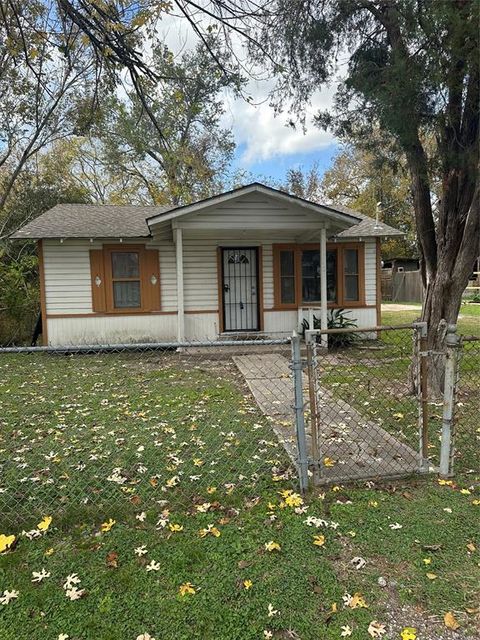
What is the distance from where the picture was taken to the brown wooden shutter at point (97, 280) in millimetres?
9672

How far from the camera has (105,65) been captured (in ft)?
12.5

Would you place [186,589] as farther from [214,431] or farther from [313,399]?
[214,431]

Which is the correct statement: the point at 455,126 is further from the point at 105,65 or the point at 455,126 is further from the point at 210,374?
the point at 210,374

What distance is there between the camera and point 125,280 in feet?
32.4

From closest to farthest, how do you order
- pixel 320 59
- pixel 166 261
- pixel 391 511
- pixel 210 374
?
pixel 391 511
pixel 320 59
pixel 210 374
pixel 166 261

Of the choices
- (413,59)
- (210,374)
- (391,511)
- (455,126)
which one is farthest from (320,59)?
(391,511)

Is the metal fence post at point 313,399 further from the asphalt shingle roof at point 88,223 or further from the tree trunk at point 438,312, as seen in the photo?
the asphalt shingle roof at point 88,223

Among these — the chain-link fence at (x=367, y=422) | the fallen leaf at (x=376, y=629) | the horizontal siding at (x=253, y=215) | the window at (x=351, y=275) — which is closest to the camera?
the fallen leaf at (x=376, y=629)

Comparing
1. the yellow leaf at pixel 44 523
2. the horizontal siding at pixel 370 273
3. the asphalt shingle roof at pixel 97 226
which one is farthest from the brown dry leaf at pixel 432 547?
the horizontal siding at pixel 370 273

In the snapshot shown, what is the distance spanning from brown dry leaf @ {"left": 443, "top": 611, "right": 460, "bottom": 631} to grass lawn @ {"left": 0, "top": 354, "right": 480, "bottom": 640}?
3 centimetres

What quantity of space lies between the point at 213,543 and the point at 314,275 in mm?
8581

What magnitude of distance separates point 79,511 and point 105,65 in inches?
149

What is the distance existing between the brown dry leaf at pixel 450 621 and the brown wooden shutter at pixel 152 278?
28.7 ft

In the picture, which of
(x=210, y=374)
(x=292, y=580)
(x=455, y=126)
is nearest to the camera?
(x=292, y=580)
